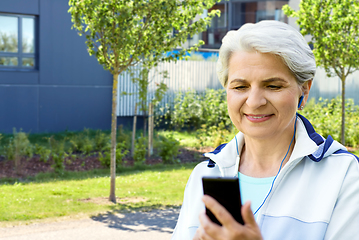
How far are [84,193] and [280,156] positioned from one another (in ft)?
19.9

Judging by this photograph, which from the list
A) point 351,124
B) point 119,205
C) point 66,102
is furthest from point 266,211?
point 66,102

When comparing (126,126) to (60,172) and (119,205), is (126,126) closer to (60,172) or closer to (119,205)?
(60,172)

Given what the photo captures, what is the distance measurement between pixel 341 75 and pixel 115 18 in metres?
6.06

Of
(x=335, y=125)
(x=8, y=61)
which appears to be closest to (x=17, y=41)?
(x=8, y=61)

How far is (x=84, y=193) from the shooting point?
734 cm

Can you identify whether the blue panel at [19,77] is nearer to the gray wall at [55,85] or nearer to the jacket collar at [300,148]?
the gray wall at [55,85]

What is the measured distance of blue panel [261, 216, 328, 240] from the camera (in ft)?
4.71

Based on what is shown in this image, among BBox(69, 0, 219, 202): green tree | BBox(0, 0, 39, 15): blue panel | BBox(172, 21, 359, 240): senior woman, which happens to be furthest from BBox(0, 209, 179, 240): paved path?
BBox(0, 0, 39, 15): blue panel

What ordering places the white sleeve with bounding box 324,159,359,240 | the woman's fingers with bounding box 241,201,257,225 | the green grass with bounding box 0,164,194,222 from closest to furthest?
the woman's fingers with bounding box 241,201,257,225, the white sleeve with bounding box 324,159,359,240, the green grass with bounding box 0,164,194,222

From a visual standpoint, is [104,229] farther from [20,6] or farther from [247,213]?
[20,6]

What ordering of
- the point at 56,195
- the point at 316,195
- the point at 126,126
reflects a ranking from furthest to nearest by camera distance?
the point at 126,126
the point at 56,195
the point at 316,195

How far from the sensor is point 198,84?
17297 millimetres

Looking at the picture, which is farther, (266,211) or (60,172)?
(60,172)

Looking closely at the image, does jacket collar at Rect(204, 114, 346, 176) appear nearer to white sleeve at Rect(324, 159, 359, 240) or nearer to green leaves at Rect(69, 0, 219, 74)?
white sleeve at Rect(324, 159, 359, 240)
